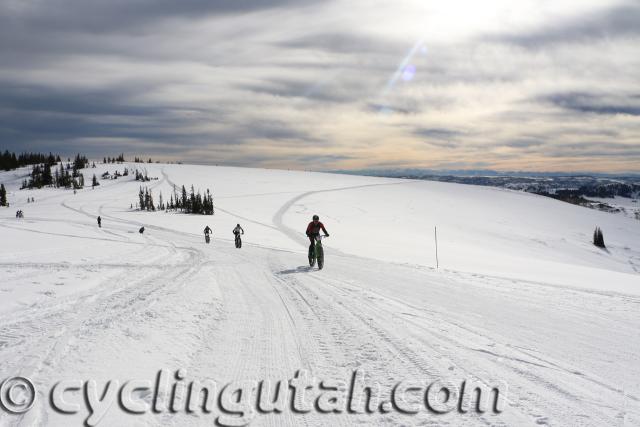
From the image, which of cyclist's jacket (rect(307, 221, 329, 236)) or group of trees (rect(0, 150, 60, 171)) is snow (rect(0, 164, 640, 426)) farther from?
group of trees (rect(0, 150, 60, 171))

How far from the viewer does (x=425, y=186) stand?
356 feet

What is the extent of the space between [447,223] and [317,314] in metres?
58.1

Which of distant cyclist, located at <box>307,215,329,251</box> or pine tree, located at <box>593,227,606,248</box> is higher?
distant cyclist, located at <box>307,215,329,251</box>

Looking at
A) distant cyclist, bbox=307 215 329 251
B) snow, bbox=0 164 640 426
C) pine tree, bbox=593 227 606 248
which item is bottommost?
pine tree, bbox=593 227 606 248

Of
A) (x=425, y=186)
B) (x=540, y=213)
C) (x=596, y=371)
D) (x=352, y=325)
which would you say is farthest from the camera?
(x=425, y=186)

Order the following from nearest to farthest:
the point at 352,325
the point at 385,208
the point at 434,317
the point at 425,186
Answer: the point at 352,325 → the point at 434,317 → the point at 385,208 → the point at 425,186

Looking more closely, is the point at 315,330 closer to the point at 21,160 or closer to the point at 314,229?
the point at 314,229

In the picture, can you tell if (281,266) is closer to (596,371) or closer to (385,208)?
(596,371)

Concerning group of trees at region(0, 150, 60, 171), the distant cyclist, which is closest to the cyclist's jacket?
the distant cyclist

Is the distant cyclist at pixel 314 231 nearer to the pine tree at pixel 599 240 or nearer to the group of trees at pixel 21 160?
the pine tree at pixel 599 240

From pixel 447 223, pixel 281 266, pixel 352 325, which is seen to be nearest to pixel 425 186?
pixel 447 223

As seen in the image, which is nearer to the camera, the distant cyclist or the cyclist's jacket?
the distant cyclist

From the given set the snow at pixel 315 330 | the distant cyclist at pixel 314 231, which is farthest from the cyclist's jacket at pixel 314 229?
the snow at pixel 315 330

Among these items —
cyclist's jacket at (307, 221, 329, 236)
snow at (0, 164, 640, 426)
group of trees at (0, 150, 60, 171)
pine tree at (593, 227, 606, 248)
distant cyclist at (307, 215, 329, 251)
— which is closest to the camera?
snow at (0, 164, 640, 426)
